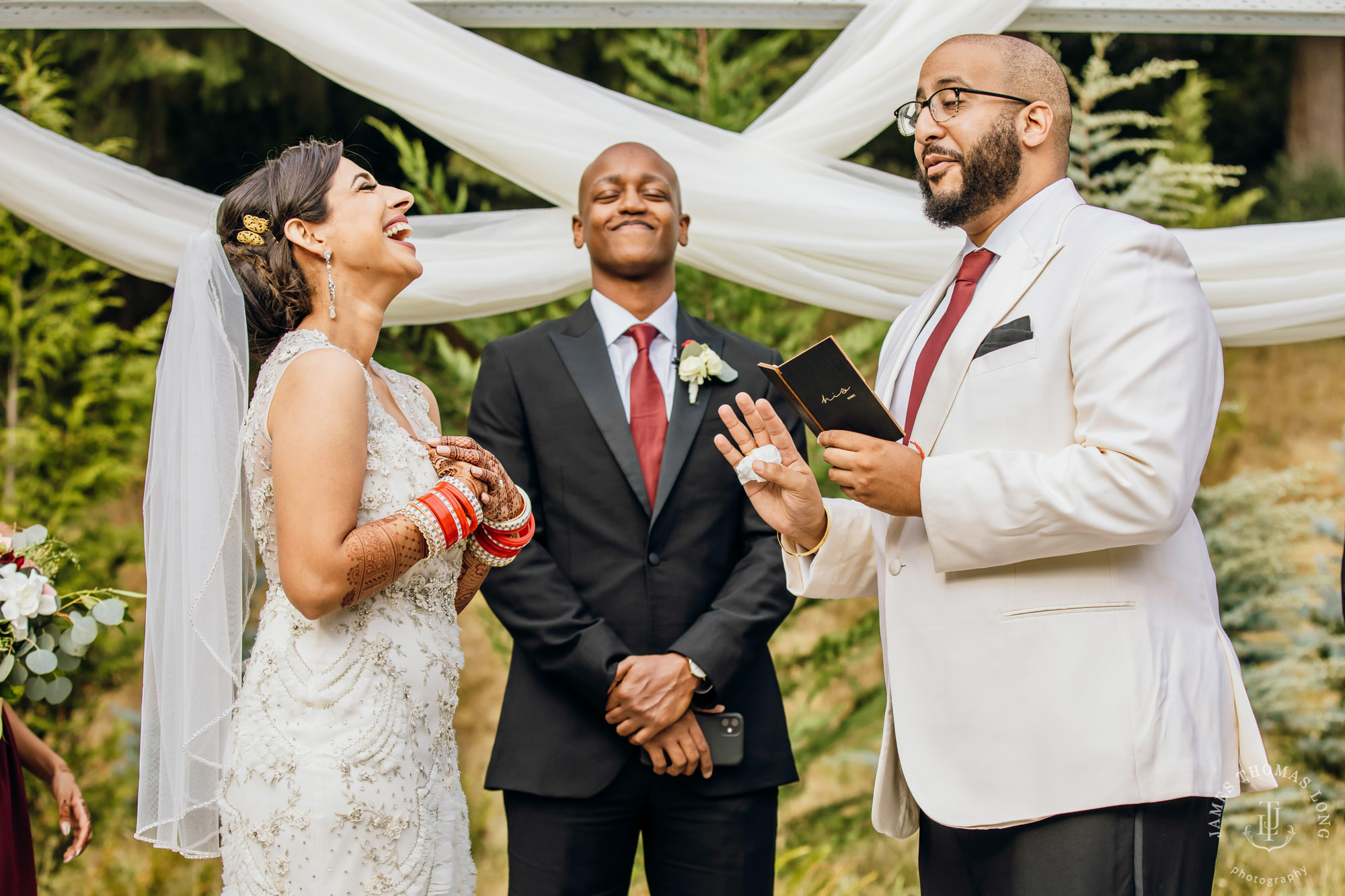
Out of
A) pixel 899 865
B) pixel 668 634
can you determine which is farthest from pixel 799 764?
pixel 668 634

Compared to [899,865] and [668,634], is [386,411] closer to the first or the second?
[668,634]

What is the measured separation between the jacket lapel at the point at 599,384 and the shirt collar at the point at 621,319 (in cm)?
2

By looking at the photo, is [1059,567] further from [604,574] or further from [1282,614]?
[1282,614]

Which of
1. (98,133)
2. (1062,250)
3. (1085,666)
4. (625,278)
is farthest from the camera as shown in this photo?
(98,133)

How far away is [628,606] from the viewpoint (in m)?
2.90

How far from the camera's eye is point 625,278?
124 inches

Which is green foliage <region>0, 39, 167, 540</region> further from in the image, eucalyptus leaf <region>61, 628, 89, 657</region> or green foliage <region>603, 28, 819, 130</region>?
eucalyptus leaf <region>61, 628, 89, 657</region>

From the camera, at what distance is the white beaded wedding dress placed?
6.91 feet

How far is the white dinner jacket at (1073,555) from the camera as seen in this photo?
1.94 meters

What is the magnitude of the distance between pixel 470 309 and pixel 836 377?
1834 mm

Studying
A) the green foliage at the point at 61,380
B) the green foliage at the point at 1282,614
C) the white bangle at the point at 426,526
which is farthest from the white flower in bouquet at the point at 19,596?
the green foliage at the point at 1282,614

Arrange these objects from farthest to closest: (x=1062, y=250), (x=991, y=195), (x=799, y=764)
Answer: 1. (x=799, y=764)
2. (x=991, y=195)
3. (x=1062, y=250)

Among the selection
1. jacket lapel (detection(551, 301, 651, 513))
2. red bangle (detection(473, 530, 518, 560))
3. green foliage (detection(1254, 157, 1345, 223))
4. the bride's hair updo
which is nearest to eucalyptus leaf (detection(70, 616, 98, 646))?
the bride's hair updo

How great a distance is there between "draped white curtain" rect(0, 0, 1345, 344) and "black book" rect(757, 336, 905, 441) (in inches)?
57.0
